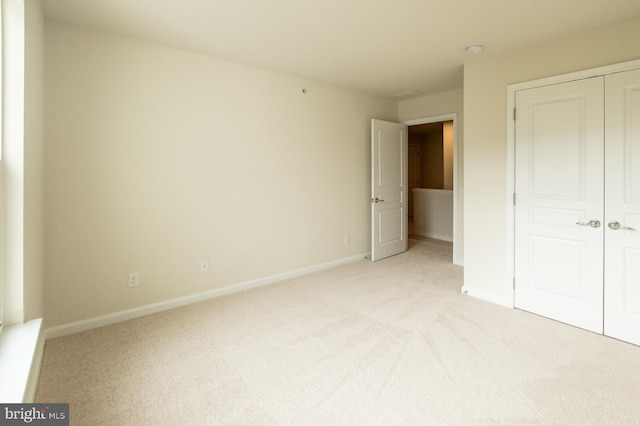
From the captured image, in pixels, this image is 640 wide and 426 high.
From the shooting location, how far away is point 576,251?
281cm

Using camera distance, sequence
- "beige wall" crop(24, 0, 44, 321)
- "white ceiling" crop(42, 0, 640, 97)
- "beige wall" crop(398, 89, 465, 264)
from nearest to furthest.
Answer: "beige wall" crop(24, 0, 44, 321) → "white ceiling" crop(42, 0, 640, 97) → "beige wall" crop(398, 89, 465, 264)

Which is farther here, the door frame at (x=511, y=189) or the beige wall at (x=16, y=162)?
the door frame at (x=511, y=189)

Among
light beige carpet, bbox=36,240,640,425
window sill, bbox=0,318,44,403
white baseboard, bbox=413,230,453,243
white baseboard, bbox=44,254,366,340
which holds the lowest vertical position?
light beige carpet, bbox=36,240,640,425

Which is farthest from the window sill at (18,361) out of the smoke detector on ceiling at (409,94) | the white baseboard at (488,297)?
the smoke detector on ceiling at (409,94)

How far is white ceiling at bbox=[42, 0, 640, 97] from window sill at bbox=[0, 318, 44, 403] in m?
2.21

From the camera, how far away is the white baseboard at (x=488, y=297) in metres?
3.25

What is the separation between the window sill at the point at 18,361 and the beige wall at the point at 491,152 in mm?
3614

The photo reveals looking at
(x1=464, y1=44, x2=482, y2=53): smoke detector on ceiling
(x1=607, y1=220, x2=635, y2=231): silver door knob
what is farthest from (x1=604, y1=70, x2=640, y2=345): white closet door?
(x1=464, y1=44, x2=482, y2=53): smoke detector on ceiling

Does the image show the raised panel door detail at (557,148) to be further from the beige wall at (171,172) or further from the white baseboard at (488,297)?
the beige wall at (171,172)

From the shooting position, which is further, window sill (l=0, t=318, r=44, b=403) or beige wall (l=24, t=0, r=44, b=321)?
beige wall (l=24, t=0, r=44, b=321)

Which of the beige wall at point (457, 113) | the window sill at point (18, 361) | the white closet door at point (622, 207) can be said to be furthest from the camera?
the beige wall at point (457, 113)

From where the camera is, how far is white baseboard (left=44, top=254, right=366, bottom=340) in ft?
8.76

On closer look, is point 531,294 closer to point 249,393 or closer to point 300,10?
point 249,393

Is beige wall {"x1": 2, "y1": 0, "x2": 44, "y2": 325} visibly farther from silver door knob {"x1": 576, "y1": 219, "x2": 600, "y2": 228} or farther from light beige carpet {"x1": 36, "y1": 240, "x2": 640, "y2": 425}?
silver door knob {"x1": 576, "y1": 219, "x2": 600, "y2": 228}
